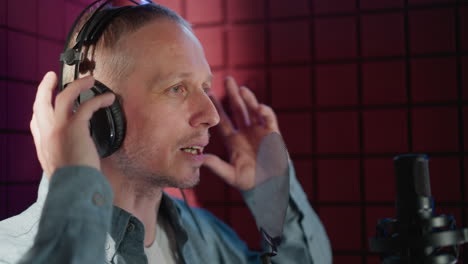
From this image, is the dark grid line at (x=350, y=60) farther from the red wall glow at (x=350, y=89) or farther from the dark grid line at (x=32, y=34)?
the dark grid line at (x=32, y=34)

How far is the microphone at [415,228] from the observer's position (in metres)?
0.61

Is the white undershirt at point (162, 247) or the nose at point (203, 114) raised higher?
the nose at point (203, 114)

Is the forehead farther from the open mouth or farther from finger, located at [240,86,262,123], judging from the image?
finger, located at [240,86,262,123]

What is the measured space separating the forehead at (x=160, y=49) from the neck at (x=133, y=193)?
258mm

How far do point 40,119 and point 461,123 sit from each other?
1.35 meters

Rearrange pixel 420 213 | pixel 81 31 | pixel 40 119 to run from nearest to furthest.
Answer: pixel 420 213 → pixel 40 119 → pixel 81 31

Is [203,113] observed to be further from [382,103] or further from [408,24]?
[408,24]

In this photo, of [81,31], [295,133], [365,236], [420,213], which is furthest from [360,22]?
[420,213]

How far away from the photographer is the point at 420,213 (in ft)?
2.05

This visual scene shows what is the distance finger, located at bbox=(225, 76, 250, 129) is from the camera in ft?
5.02

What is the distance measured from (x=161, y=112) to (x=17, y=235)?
1.32 ft

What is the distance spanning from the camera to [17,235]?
39.6 inches

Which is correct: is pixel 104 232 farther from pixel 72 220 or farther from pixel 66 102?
pixel 66 102

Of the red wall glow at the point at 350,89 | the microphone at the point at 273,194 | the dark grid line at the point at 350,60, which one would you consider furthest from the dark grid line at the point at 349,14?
the microphone at the point at 273,194
